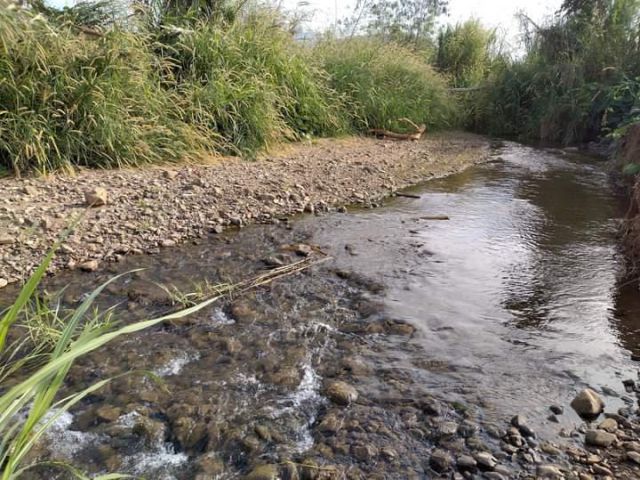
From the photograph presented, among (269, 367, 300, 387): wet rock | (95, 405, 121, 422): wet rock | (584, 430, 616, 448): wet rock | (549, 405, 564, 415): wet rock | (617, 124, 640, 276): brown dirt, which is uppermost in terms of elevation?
(617, 124, 640, 276): brown dirt

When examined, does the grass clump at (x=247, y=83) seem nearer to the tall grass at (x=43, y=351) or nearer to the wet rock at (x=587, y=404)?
the tall grass at (x=43, y=351)

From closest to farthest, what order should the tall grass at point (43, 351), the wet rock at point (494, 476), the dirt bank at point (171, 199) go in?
the tall grass at point (43, 351) < the wet rock at point (494, 476) < the dirt bank at point (171, 199)

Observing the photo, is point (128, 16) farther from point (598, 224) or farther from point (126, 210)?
point (598, 224)

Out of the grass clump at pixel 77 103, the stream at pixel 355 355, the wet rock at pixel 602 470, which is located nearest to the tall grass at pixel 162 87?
the grass clump at pixel 77 103

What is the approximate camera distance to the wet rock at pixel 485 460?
5.95 feet

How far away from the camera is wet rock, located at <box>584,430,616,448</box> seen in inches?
75.7

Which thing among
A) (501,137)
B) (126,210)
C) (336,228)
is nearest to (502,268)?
(336,228)

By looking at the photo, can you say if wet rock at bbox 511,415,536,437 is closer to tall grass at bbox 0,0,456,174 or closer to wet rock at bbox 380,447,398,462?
wet rock at bbox 380,447,398,462

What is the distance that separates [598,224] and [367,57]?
231 inches

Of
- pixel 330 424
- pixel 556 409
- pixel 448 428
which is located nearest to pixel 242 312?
pixel 330 424

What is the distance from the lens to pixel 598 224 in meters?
4.81

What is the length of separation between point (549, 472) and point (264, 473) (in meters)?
1.01

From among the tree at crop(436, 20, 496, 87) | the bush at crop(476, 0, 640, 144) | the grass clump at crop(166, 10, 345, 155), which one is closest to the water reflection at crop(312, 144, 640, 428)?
the grass clump at crop(166, 10, 345, 155)

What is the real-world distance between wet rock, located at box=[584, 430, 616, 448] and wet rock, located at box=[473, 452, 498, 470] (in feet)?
1.34
